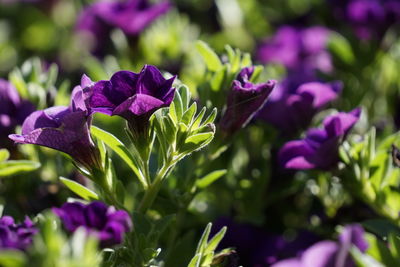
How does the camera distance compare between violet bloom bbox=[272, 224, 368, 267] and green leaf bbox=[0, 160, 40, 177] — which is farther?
green leaf bbox=[0, 160, 40, 177]

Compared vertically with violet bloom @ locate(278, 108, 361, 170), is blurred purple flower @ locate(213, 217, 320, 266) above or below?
below

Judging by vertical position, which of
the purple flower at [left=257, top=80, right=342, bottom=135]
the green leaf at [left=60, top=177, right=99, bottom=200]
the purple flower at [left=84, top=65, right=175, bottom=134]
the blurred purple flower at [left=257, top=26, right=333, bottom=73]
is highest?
the purple flower at [left=84, top=65, right=175, bottom=134]

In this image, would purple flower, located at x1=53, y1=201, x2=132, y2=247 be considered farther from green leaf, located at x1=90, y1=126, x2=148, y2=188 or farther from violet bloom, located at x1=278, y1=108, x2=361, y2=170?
violet bloom, located at x1=278, y1=108, x2=361, y2=170

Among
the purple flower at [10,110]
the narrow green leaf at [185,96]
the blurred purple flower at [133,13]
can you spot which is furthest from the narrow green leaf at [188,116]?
the blurred purple flower at [133,13]

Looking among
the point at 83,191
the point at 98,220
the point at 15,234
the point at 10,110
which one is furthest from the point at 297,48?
the point at 15,234

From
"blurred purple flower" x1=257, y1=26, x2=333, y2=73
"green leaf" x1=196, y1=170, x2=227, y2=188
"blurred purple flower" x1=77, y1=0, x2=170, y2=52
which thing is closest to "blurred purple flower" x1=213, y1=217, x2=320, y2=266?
"green leaf" x1=196, y1=170, x2=227, y2=188

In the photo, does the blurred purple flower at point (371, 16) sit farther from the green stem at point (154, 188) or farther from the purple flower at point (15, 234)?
the purple flower at point (15, 234)

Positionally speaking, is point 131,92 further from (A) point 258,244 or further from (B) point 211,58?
(A) point 258,244

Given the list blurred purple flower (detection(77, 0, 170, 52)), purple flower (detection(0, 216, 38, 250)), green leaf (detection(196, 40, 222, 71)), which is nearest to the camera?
purple flower (detection(0, 216, 38, 250))
